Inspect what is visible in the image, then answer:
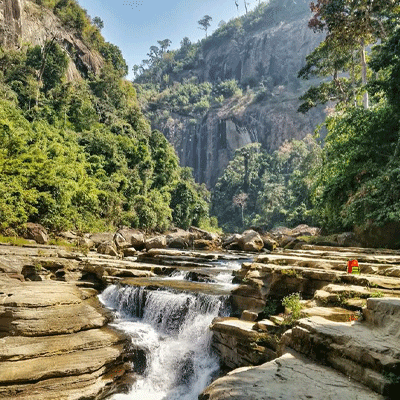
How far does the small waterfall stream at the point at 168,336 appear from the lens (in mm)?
7680

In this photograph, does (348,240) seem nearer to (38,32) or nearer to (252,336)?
(252,336)

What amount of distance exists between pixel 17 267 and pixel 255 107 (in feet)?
258

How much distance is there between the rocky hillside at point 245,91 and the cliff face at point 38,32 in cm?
3839

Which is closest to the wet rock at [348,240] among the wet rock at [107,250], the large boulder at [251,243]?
the large boulder at [251,243]

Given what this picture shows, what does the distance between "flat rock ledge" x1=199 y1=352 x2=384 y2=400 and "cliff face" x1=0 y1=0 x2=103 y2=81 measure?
1530 inches

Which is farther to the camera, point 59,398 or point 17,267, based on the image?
point 17,267

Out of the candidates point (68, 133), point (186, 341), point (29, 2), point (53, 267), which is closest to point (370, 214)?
point (186, 341)

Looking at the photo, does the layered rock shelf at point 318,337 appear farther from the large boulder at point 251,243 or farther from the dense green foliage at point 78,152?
the large boulder at point 251,243

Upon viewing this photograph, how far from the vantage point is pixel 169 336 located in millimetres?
9438

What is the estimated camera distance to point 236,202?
216ft

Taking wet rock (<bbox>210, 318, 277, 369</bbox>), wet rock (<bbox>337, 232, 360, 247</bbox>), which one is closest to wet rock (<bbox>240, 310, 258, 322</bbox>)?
wet rock (<bbox>210, 318, 277, 369</bbox>)

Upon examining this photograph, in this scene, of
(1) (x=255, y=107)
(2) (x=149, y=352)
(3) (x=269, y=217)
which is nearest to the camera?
(2) (x=149, y=352)

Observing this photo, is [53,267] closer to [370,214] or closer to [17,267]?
[17,267]

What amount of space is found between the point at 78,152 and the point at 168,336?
2280 centimetres
